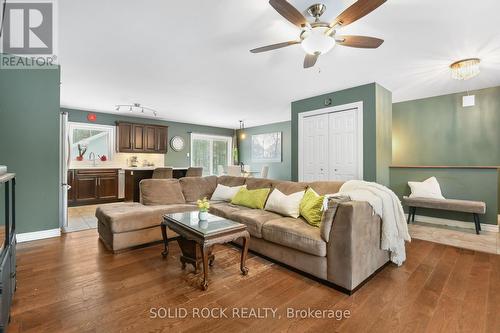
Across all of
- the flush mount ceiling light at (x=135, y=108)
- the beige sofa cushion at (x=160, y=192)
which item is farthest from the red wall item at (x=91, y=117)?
the beige sofa cushion at (x=160, y=192)

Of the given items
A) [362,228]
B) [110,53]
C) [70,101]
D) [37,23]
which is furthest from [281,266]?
[70,101]

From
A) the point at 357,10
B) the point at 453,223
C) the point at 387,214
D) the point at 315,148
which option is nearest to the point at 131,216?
the point at 387,214

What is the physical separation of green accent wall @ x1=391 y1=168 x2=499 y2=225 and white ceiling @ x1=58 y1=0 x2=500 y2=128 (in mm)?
1565

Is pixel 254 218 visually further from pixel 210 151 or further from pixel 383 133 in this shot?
pixel 210 151

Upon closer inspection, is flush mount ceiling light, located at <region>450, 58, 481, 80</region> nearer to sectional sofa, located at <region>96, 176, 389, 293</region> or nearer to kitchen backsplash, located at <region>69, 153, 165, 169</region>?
sectional sofa, located at <region>96, 176, 389, 293</region>

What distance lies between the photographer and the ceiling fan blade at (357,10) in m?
1.70

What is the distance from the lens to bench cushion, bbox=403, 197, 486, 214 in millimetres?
3575


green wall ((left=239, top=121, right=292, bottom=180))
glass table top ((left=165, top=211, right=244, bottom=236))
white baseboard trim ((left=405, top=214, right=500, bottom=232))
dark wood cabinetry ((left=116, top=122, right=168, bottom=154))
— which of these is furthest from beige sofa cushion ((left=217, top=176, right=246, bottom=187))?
green wall ((left=239, top=121, right=292, bottom=180))

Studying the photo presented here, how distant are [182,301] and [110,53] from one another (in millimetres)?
3060

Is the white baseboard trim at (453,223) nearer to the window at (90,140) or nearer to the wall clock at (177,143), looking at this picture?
the wall clock at (177,143)

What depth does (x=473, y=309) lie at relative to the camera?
1.79 meters

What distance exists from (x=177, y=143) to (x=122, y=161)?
1.73m


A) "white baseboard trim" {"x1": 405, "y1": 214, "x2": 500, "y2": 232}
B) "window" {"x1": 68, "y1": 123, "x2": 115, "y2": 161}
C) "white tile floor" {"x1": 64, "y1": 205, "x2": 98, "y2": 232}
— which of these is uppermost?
"window" {"x1": 68, "y1": 123, "x2": 115, "y2": 161}

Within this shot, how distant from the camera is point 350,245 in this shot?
6.42 feet
